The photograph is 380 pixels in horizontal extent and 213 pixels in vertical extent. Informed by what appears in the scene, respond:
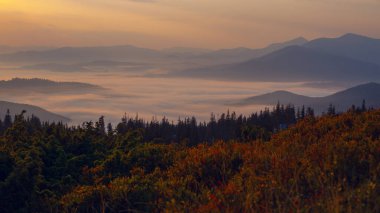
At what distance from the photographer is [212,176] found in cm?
1105

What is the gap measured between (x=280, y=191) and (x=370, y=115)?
9.03 m

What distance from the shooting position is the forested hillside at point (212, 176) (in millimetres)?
7671

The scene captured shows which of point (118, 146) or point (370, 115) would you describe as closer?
point (370, 115)

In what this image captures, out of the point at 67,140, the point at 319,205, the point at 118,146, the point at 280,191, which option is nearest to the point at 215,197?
the point at 280,191

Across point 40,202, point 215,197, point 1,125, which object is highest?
point 215,197

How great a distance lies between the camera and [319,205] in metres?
6.76

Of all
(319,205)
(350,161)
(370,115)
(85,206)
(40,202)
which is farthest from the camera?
(370,115)

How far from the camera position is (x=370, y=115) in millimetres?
15781

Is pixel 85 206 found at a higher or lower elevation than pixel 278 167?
lower

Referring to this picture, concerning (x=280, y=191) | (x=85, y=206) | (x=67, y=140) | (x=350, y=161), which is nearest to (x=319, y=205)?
(x=280, y=191)

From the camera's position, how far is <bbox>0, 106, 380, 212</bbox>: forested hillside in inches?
302

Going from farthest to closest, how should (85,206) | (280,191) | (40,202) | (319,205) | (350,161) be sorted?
1. (40,202)
2. (85,206)
3. (350,161)
4. (280,191)
5. (319,205)

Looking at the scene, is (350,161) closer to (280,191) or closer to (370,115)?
(280,191)

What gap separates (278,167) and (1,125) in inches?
3255
